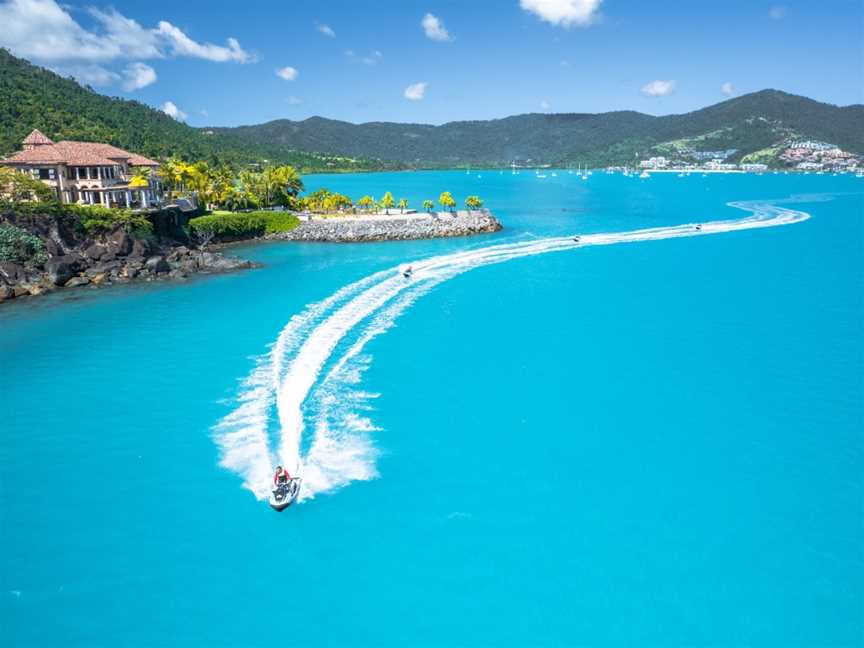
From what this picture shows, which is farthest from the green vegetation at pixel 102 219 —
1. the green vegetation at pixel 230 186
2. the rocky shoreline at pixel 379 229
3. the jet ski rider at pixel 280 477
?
the jet ski rider at pixel 280 477

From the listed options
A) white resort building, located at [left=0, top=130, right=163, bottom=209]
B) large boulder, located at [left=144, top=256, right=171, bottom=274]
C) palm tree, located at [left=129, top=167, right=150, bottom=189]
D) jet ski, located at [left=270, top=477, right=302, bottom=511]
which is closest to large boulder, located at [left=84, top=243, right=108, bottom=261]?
large boulder, located at [left=144, top=256, right=171, bottom=274]

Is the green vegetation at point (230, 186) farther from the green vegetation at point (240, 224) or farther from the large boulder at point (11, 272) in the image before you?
the large boulder at point (11, 272)

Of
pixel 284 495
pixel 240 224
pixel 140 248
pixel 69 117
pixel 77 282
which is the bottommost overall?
pixel 284 495

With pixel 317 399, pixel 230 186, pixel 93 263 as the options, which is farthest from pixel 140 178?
pixel 317 399

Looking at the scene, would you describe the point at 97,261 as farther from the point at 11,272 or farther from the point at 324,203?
the point at 324,203

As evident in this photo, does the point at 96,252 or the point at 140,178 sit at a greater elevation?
the point at 140,178

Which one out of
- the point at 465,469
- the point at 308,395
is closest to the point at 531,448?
the point at 465,469
